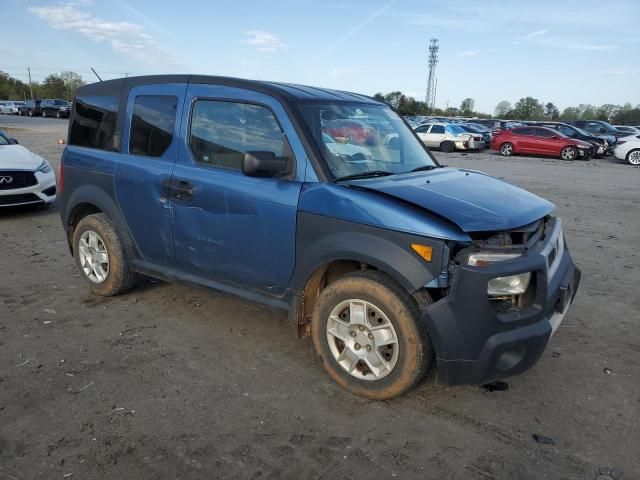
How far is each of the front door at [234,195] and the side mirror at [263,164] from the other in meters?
0.13

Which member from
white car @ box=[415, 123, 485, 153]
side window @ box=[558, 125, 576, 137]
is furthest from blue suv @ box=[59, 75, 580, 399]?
side window @ box=[558, 125, 576, 137]

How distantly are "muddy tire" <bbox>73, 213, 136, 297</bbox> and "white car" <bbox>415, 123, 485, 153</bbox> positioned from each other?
2215 centimetres

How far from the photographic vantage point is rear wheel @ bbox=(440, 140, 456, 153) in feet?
84.3

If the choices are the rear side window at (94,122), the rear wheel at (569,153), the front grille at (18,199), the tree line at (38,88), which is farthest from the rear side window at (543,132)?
the tree line at (38,88)

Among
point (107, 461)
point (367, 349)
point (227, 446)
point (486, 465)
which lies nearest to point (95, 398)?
point (107, 461)

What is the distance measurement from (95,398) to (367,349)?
1.71 meters

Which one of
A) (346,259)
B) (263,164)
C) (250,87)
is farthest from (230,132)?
(346,259)

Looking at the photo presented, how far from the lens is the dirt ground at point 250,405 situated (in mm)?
2703

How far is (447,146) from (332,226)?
23808mm

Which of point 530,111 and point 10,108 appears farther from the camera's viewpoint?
point 530,111

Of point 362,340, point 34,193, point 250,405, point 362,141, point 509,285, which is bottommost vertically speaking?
point 250,405

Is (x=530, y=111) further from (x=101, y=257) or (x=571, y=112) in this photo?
(x=101, y=257)

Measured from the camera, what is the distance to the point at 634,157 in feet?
71.7

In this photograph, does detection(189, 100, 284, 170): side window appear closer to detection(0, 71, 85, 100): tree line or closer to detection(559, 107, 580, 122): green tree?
detection(0, 71, 85, 100): tree line
